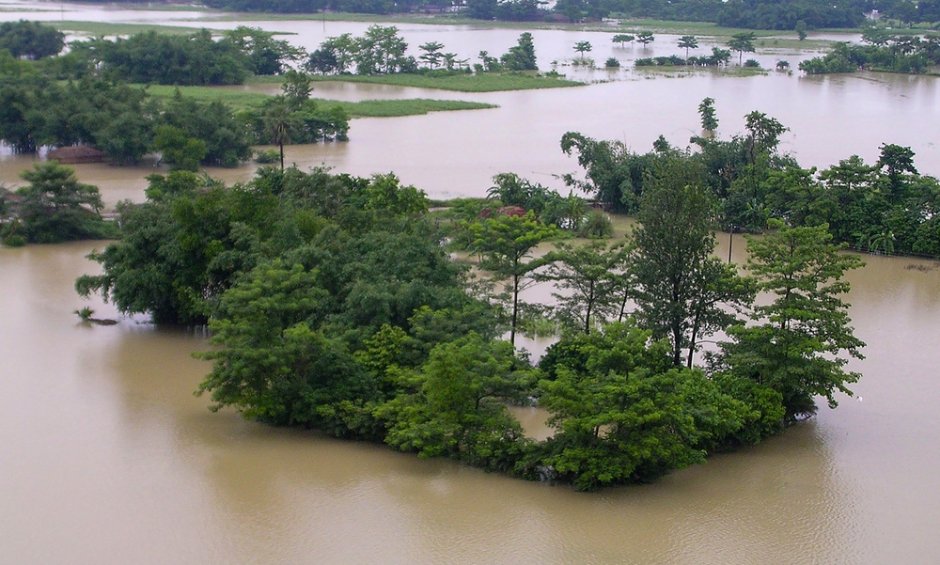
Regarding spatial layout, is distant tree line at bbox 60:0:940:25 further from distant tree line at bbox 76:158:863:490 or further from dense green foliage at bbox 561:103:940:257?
distant tree line at bbox 76:158:863:490

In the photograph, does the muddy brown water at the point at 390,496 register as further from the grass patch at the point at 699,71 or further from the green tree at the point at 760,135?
the grass patch at the point at 699,71

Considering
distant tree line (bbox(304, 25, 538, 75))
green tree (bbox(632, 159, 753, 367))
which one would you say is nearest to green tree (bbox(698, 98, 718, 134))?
distant tree line (bbox(304, 25, 538, 75))

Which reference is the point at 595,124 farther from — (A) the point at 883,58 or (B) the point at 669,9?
(B) the point at 669,9

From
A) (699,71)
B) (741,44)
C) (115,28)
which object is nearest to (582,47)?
(699,71)

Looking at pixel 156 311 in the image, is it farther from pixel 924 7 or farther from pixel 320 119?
pixel 924 7

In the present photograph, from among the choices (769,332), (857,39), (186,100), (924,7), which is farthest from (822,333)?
(924,7)

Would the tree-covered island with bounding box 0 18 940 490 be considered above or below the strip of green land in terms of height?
below

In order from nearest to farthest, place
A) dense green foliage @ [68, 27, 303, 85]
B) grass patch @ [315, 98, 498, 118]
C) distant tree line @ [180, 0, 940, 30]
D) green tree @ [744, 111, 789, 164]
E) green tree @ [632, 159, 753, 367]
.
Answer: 1. green tree @ [632, 159, 753, 367]
2. green tree @ [744, 111, 789, 164]
3. grass patch @ [315, 98, 498, 118]
4. dense green foliage @ [68, 27, 303, 85]
5. distant tree line @ [180, 0, 940, 30]
